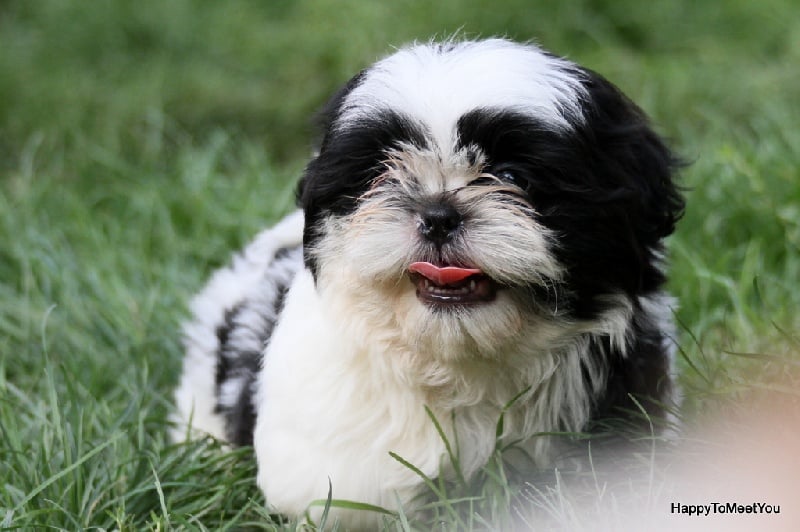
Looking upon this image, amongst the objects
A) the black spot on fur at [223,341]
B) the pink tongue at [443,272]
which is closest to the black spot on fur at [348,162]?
the pink tongue at [443,272]

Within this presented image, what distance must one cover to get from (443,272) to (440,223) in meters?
0.12

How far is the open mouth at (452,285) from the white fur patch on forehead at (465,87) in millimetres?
299

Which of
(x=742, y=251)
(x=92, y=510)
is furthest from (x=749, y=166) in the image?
(x=92, y=510)

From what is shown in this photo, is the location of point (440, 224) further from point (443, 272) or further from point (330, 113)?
point (330, 113)

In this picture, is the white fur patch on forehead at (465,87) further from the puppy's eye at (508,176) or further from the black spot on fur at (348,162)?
the puppy's eye at (508,176)

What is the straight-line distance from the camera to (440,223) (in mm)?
2689

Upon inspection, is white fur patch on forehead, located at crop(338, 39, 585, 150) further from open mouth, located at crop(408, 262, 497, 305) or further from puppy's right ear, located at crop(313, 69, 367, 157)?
open mouth, located at crop(408, 262, 497, 305)

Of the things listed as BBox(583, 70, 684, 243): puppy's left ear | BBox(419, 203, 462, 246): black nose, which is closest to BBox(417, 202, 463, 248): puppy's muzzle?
BBox(419, 203, 462, 246): black nose

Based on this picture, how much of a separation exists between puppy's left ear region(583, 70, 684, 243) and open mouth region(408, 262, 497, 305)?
0.41 m

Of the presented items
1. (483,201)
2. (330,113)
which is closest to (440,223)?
(483,201)

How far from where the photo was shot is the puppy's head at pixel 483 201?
2.70 m

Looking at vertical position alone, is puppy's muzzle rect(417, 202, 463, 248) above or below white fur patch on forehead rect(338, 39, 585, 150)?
below

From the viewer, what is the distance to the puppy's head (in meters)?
2.70

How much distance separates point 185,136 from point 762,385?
162 inches
